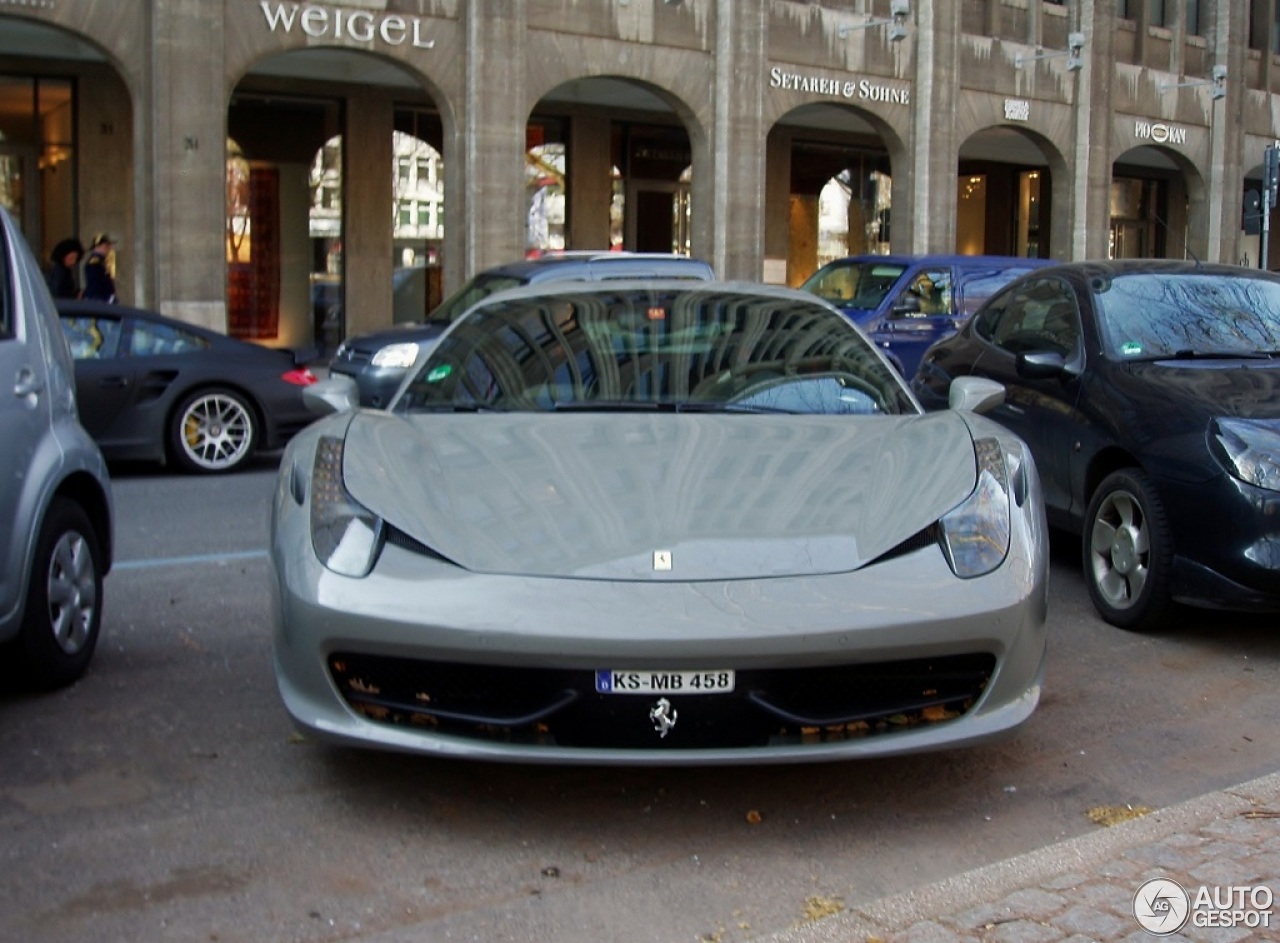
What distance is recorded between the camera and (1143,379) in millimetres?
6621

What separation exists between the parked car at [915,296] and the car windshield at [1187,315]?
738cm

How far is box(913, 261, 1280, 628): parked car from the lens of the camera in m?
5.90

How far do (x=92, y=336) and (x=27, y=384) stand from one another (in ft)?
21.4

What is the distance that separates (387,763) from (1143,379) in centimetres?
393

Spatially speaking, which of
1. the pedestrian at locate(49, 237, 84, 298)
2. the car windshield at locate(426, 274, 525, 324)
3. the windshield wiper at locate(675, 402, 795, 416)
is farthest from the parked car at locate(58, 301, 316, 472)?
the pedestrian at locate(49, 237, 84, 298)

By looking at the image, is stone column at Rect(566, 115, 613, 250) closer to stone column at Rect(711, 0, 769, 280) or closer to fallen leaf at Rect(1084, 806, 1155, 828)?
stone column at Rect(711, 0, 769, 280)

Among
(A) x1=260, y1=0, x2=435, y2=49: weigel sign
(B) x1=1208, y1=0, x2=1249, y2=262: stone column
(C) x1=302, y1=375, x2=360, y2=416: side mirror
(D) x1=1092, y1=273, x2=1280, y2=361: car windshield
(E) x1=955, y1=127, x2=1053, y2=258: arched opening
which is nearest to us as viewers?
(C) x1=302, y1=375, x2=360, y2=416: side mirror

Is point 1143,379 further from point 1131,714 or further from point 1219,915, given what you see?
point 1219,915

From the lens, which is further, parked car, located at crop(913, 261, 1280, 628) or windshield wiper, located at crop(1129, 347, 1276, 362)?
windshield wiper, located at crop(1129, 347, 1276, 362)

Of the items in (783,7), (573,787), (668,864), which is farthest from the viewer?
(783,7)

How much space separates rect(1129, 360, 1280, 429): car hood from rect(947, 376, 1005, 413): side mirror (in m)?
1.13

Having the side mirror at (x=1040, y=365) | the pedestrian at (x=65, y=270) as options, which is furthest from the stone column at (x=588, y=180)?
the side mirror at (x=1040, y=365)

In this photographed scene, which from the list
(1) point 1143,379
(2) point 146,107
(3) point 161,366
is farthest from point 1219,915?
(2) point 146,107

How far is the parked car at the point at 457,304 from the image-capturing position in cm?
1316
